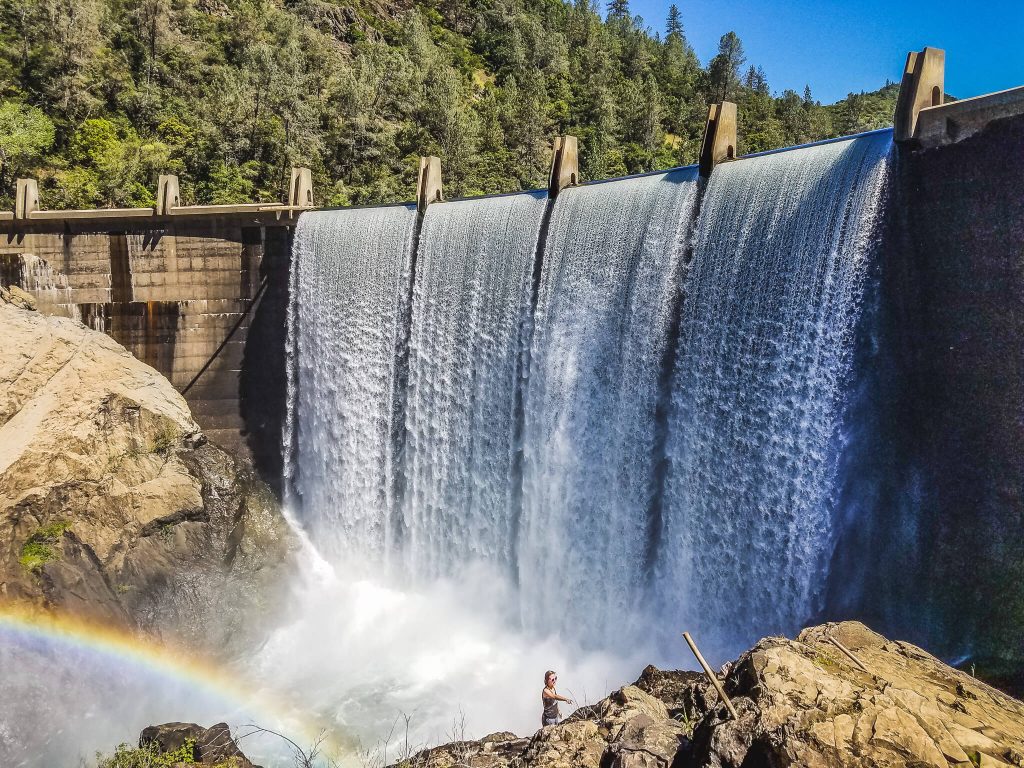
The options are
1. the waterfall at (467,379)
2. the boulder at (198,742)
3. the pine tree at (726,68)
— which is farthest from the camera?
the pine tree at (726,68)

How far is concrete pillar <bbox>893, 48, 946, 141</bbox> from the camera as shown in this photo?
9500 millimetres

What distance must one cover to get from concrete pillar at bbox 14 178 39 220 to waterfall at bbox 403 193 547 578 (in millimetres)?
11376

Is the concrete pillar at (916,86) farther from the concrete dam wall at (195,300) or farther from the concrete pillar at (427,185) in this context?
the concrete dam wall at (195,300)

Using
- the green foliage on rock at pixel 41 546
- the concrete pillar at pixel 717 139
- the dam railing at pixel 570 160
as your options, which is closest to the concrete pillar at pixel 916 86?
the dam railing at pixel 570 160

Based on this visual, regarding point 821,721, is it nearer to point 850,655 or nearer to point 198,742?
A: point 850,655

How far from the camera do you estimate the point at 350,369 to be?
17969 millimetres

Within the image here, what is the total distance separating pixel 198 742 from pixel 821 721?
9.68 m

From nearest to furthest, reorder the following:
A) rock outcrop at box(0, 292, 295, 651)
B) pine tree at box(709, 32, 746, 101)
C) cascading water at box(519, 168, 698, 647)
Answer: cascading water at box(519, 168, 698, 647)
rock outcrop at box(0, 292, 295, 651)
pine tree at box(709, 32, 746, 101)

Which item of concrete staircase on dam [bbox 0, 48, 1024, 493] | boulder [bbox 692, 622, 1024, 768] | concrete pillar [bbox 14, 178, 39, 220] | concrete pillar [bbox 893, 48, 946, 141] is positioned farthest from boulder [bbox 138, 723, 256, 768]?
concrete pillar [bbox 14, 178, 39, 220]

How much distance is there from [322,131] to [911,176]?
31622 millimetres

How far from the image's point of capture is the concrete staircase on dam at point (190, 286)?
748 inches

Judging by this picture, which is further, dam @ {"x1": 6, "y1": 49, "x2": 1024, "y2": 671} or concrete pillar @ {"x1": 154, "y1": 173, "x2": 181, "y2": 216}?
concrete pillar @ {"x1": 154, "y1": 173, "x2": 181, "y2": 216}

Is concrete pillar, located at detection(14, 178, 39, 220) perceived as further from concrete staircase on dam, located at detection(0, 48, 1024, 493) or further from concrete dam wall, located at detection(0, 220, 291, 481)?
concrete dam wall, located at detection(0, 220, 291, 481)

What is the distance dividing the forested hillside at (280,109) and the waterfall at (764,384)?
24.1m
